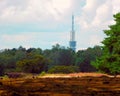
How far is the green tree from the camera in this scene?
40.2 meters

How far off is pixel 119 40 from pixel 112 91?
3634 centimetres

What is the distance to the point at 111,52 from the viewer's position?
41.8 meters

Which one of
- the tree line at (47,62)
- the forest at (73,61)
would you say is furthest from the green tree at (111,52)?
the tree line at (47,62)

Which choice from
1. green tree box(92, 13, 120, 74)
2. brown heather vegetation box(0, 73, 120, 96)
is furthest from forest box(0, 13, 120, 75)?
brown heather vegetation box(0, 73, 120, 96)

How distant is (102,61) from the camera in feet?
136

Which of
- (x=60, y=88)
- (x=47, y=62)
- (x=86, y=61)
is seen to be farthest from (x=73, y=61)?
(x=60, y=88)

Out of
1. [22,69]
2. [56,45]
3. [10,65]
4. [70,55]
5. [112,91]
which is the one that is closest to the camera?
[112,91]

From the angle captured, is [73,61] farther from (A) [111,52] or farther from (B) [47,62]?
(A) [111,52]

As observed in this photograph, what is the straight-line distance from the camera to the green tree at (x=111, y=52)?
4025 cm

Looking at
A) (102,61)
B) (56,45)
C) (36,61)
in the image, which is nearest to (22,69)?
(36,61)

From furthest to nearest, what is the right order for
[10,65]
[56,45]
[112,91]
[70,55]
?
[56,45]
[70,55]
[10,65]
[112,91]

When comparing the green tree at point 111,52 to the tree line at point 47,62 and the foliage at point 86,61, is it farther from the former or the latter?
the foliage at point 86,61

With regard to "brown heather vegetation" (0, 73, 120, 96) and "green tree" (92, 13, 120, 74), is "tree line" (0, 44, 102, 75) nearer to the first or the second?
"green tree" (92, 13, 120, 74)

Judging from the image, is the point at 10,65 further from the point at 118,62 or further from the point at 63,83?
the point at 63,83
